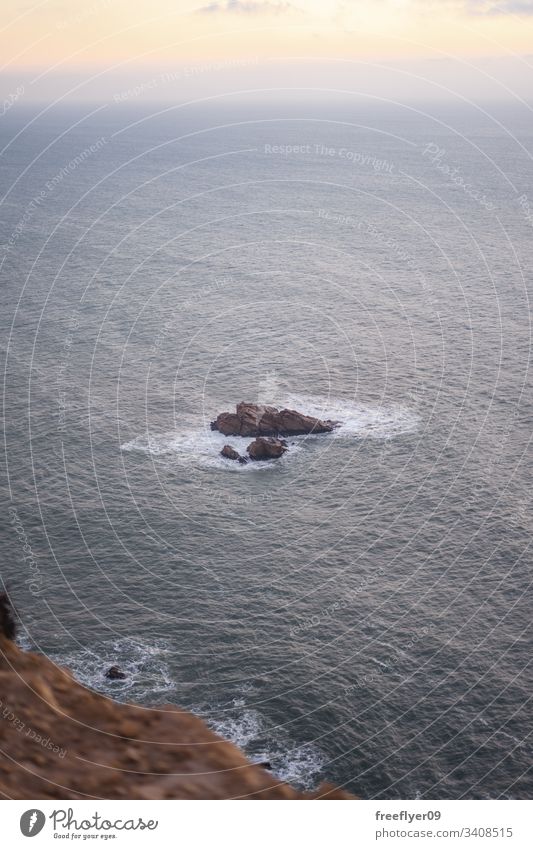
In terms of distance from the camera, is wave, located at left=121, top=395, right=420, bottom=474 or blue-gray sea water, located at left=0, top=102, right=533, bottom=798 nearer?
blue-gray sea water, located at left=0, top=102, right=533, bottom=798

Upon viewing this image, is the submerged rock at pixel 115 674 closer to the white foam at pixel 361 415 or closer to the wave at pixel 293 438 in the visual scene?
the wave at pixel 293 438

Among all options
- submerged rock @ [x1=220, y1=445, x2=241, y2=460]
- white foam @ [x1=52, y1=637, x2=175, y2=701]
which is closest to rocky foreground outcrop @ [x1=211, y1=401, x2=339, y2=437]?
submerged rock @ [x1=220, y1=445, x2=241, y2=460]

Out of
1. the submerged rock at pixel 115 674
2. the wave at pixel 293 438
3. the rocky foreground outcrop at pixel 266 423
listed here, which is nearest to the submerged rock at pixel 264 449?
the wave at pixel 293 438

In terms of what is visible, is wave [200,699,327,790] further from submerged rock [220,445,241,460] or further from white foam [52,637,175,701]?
submerged rock [220,445,241,460]

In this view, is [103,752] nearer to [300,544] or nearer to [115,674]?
[115,674]

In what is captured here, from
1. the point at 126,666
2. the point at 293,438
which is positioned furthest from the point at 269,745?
the point at 293,438

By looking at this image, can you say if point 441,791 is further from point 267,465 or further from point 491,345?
point 491,345
